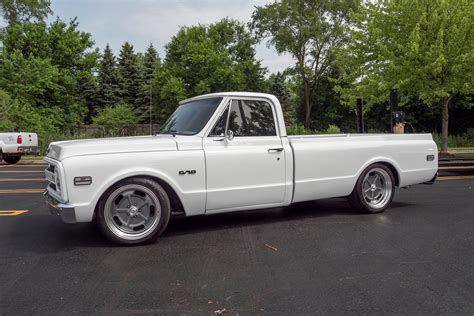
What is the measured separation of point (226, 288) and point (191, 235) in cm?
184

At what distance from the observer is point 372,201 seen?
21.2 feet

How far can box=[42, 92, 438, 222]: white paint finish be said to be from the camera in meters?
4.53

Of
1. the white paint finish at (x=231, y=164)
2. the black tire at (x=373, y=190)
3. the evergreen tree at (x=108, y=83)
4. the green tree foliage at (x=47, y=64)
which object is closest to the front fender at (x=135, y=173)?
the white paint finish at (x=231, y=164)

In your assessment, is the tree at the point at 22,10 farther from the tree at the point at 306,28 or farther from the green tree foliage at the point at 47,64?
the tree at the point at 306,28

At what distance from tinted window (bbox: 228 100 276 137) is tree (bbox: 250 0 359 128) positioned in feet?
131

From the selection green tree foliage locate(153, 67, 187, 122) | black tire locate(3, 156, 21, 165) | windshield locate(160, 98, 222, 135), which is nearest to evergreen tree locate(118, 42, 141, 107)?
green tree foliage locate(153, 67, 187, 122)

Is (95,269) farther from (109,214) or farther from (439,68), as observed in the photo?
(439,68)

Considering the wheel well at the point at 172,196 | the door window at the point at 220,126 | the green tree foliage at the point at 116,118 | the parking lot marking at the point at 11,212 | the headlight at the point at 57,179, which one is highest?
the green tree foliage at the point at 116,118

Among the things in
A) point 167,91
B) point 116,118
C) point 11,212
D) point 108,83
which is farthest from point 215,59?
point 11,212

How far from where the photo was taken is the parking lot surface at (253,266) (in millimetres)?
3201

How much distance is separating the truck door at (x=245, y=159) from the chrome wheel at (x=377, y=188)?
1.63 m

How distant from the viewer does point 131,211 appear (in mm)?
4730

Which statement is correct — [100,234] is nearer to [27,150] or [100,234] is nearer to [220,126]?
[220,126]

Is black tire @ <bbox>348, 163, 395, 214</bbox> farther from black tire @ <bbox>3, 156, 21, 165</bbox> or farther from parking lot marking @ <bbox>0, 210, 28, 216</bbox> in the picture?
black tire @ <bbox>3, 156, 21, 165</bbox>
